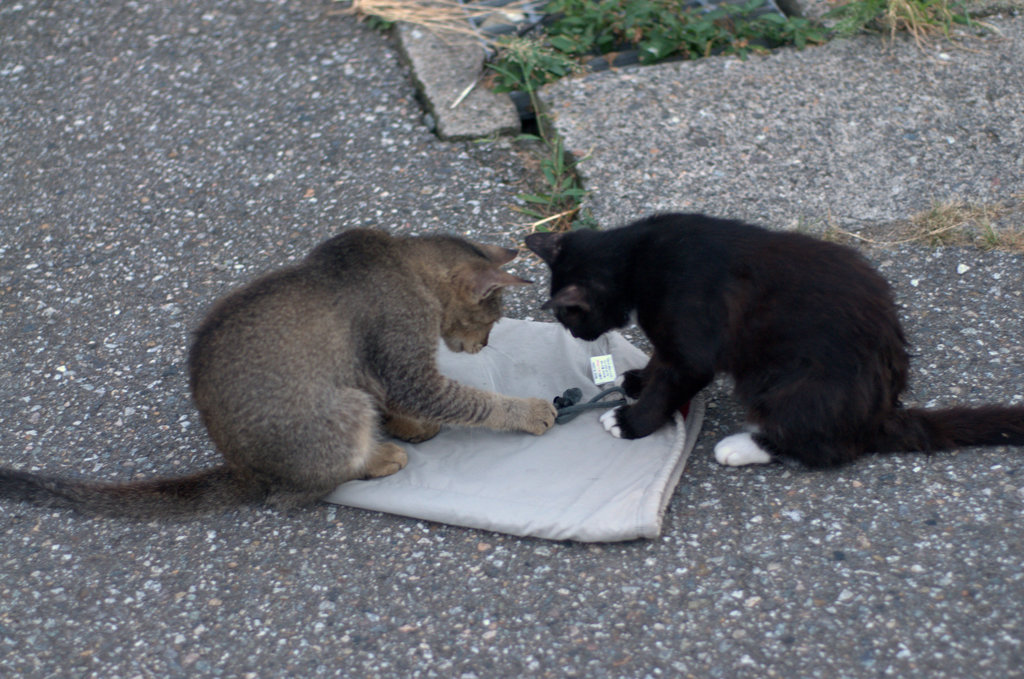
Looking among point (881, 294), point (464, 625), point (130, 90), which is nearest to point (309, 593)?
point (464, 625)

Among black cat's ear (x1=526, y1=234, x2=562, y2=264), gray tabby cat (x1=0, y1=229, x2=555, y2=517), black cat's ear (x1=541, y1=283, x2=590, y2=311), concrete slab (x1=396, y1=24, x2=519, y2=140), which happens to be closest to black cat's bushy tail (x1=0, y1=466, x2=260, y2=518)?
gray tabby cat (x1=0, y1=229, x2=555, y2=517)

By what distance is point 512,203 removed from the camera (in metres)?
4.70

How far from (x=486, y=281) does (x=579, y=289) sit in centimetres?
35

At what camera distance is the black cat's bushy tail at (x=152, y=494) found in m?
3.28

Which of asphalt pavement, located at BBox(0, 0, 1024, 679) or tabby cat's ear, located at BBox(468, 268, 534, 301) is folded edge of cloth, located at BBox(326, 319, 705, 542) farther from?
tabby cat's ear, located at BBox(468, 268, 534, 301)

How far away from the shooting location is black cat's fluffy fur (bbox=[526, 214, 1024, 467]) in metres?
3.03

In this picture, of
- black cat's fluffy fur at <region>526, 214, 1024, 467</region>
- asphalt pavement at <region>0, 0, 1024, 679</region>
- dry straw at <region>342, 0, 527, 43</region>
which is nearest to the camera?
asphalt pavement at <region>0, 0, 1024, 679</region>

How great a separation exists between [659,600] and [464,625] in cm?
61

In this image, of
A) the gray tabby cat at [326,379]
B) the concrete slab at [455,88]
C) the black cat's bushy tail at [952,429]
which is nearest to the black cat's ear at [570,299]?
the gray tabby cat at [326,379]

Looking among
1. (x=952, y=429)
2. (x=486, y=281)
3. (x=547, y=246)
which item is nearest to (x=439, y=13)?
(x=547, y=246)

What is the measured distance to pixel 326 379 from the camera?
3143 millimetres

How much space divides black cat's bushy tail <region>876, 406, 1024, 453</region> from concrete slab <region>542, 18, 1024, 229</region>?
4.56ft

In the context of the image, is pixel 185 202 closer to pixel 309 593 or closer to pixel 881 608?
pixel 309 593

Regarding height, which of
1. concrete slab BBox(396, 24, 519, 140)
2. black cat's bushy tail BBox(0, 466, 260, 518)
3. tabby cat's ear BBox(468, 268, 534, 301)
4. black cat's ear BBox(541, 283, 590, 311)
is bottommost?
black cat's bushy tail BBox(0, 466, 260, 518)
